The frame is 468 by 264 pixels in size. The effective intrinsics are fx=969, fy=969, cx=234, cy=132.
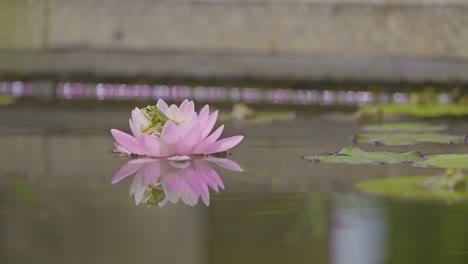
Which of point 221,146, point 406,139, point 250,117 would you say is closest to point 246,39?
point 250,117

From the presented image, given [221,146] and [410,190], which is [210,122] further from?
[410,190]

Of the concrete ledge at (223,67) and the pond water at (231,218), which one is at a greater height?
the concrete ledge at (223,67)

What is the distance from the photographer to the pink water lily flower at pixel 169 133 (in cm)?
186

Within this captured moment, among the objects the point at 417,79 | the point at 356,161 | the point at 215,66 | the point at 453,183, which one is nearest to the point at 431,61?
the point at 417,79

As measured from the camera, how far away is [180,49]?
4.14 metres

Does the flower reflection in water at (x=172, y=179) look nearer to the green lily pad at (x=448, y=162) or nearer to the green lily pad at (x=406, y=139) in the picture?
the green lily pad at (x=448, y=162)

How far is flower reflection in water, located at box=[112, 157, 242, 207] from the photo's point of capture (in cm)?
147

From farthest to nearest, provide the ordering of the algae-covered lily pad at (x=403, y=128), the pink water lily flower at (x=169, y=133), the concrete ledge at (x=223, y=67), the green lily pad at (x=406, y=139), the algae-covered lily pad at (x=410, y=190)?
the concrete ledge at (x=223, y=67), the algae-covered lily pad at (x=403, y=128), the green lily pad at (x=406, y=139), the pink water lily flower at (x=169, y=133), the algae-covered lily pad at (x=410, y=190)

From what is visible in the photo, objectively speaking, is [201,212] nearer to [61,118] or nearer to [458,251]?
[458,251]

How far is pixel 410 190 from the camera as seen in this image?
1542 mm

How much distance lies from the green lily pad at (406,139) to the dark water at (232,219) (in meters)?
0.33

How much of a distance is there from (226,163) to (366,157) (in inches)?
11.4

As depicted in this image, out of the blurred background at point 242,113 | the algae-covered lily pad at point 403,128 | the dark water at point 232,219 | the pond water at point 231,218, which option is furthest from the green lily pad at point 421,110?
the dark water at point 232,219

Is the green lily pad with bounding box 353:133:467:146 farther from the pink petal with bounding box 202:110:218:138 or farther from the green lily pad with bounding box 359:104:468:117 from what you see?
the green lily pad with bounding box 359:104:468:117
